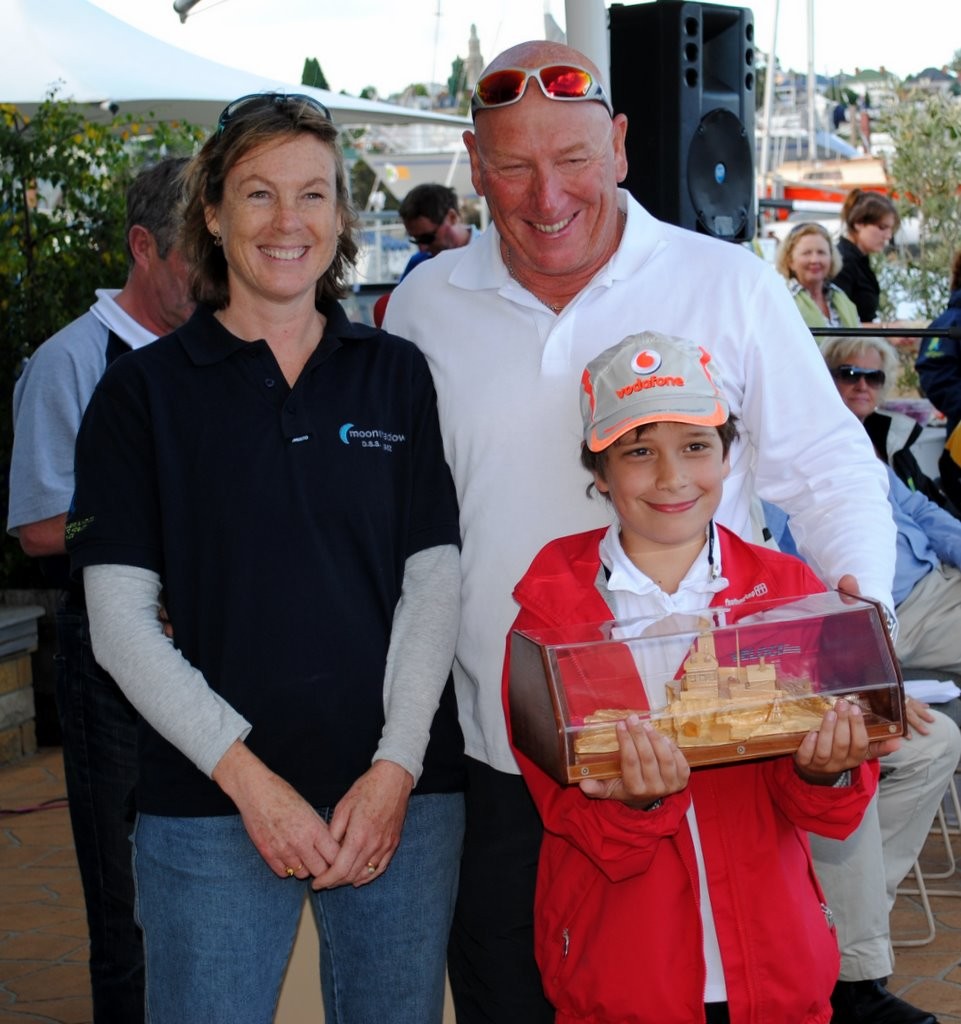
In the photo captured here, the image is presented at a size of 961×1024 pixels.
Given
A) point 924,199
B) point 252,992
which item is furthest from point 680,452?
point 924,199

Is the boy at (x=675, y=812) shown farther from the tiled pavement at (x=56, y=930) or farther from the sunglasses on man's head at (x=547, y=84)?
the tiled pavement at (x=56, y=930)

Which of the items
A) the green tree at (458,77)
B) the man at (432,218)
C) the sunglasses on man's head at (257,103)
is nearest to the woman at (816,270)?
the man at (432,218)

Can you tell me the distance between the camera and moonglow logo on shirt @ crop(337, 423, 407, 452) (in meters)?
2.28

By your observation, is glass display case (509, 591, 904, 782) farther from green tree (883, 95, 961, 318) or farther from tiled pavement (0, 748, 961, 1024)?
green tree (883, 95, 961, 318)

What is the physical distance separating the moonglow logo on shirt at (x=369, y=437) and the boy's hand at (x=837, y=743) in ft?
2.74

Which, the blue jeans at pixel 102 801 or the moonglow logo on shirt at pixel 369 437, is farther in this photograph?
the blue jeans at pixel 102 801

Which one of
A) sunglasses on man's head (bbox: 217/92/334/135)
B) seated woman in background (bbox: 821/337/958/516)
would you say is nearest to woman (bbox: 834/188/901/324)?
seated woman in background (bbox: 821/337/958/516)

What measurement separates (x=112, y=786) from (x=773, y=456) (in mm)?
1662

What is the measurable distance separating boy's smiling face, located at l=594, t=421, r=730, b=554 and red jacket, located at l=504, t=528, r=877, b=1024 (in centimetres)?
12

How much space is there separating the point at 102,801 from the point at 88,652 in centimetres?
36

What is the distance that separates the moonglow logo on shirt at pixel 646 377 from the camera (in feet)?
7.48

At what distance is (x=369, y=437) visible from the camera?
2.30 meters

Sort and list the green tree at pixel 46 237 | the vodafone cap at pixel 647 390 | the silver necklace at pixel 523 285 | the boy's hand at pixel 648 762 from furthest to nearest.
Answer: the green tree at pixel 46 237
the silver necklace at pixel 523 285
the vodafone cap at pixel 647 390
the boy's hand at pixel 648 762

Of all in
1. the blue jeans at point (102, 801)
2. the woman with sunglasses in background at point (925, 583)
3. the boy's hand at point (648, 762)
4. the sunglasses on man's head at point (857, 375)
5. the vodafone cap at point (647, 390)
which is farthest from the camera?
the sunglasses on man's head at point (857, 375)
